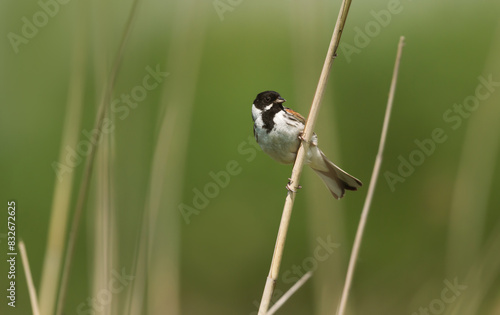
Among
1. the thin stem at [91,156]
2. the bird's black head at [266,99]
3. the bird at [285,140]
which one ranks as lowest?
the thin stem at [91,156]

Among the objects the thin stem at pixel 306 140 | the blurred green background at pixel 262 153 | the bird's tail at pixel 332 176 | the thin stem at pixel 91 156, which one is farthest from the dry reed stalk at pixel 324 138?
the blurred green background at pixel 262 153

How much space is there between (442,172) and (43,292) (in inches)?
247

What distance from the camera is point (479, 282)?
2008mm

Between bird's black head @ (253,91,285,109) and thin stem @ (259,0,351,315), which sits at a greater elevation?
bird's black head @ (253,91,285,109)

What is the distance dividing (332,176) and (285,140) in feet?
1.05

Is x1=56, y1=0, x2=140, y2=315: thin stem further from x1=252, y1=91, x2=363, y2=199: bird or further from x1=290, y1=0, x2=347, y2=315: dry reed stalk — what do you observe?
x1=252, y1=91, x2=363, y2=199: bird

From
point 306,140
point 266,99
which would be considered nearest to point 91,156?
point 306,140

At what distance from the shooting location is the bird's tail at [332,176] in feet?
8.92

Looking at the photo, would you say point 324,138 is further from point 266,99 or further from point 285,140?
point 266,99

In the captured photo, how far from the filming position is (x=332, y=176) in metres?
2.82

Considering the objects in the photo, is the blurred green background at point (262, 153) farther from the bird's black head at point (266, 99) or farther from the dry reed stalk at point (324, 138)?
the dry reed stalk at point (324, 138)

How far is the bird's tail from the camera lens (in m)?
2.72

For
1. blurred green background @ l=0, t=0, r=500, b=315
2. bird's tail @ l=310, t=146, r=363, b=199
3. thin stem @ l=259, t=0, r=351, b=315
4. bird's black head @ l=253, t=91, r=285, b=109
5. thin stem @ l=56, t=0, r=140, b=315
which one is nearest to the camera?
thin stem @ l=56, t=0, r=140, b=315

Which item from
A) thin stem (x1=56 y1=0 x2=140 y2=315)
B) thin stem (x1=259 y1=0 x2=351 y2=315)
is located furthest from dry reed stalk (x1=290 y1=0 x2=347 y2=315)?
thin stem (x1=56 y1=0 x2=140 y2=315)
